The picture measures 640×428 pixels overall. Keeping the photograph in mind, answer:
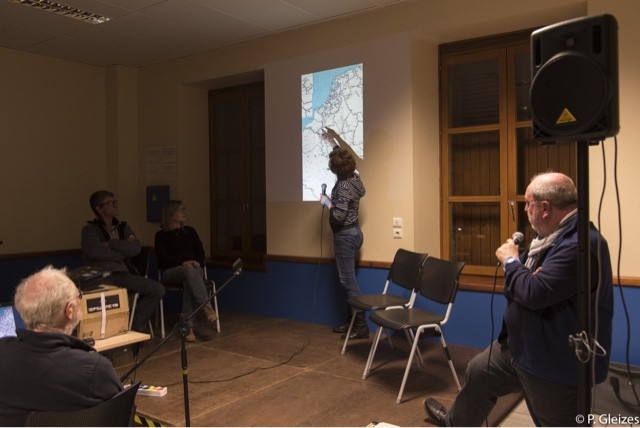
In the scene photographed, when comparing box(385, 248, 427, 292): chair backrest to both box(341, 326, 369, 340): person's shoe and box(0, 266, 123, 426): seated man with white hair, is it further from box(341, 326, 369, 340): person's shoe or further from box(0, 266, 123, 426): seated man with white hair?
box(0, 266, 123, 426): seated man with white hair

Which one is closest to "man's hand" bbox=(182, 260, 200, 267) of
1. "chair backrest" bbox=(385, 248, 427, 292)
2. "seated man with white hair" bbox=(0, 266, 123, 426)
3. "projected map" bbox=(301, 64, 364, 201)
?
"projected map" bbox=(301, 64, 364, 201)

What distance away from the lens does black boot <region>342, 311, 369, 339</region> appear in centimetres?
438

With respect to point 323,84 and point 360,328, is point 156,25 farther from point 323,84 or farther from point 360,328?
point 360,328

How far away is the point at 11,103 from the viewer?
5441 millimetres

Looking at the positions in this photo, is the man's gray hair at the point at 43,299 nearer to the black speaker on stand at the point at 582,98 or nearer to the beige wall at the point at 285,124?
the black speaker on stand at the point at 582,98

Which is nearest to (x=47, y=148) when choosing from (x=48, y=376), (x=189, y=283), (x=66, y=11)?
(x=66, y=11)

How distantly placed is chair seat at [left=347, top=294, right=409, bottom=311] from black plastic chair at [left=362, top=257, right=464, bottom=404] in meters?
0.21

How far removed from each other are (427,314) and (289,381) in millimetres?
997

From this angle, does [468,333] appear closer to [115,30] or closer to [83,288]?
[83,288]

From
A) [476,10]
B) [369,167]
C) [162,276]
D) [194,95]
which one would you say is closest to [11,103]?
[194,95]

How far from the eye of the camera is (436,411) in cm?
283

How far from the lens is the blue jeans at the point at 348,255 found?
441 centimetres

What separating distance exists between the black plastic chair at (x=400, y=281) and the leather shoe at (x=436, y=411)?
34.7 inches

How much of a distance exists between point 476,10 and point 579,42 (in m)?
2.59
